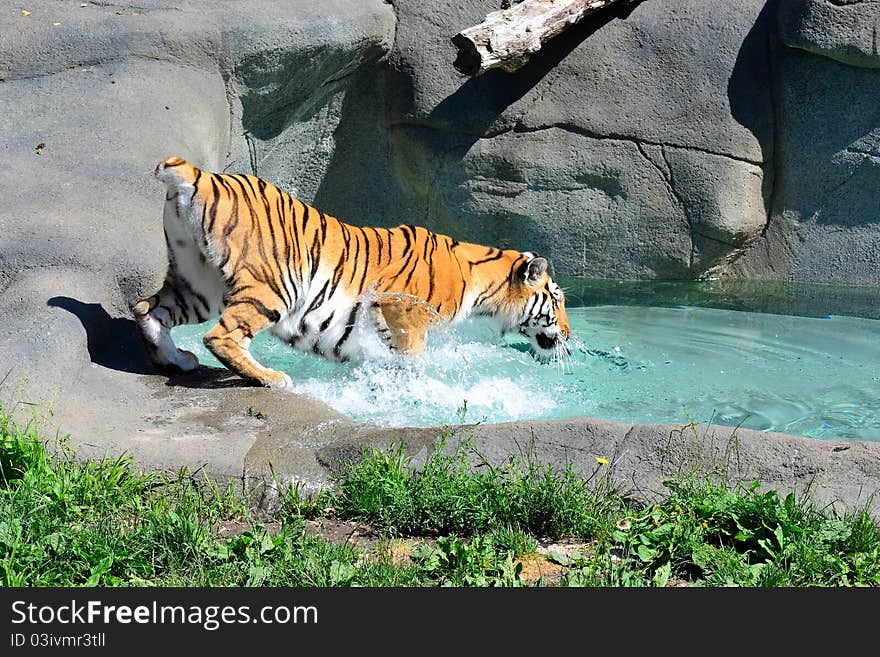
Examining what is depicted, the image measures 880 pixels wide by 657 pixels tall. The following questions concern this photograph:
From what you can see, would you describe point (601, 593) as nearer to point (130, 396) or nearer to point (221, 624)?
point (221, 624)

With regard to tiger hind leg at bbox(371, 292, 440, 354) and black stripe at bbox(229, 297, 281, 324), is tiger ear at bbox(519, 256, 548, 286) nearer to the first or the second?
tiger hind leg at bbox(371, 292, 440, 354)

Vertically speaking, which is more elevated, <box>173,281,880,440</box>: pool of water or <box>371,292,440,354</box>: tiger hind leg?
<box>371,292,440,354</box>: tiger hind leg

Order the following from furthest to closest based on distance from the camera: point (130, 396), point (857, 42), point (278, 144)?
point (278, 144) → point (857, 42) → point (130, 396)

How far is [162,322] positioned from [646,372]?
2.88m

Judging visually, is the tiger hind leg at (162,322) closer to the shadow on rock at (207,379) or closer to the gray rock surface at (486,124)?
the shadow on rock at (207,379)

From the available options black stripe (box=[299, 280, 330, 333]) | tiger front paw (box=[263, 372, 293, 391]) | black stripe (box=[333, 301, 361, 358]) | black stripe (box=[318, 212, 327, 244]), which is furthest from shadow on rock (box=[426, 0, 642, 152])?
tiger front paw (box=[263, 372, 293, 391])

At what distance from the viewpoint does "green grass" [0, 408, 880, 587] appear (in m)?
3.32

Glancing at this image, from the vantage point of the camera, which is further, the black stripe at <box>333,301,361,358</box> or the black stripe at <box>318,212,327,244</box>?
the black stripe at <box>333,301,361,358</box>

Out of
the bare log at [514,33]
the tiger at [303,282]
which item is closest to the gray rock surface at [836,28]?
the bare log at [514,33]

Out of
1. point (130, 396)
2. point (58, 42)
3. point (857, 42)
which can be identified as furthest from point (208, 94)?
point (857, 42)

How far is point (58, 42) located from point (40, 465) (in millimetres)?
4463

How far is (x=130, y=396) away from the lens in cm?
491

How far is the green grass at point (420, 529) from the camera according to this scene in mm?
3318

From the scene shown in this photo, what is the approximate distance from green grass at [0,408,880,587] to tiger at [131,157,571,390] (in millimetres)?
1502
